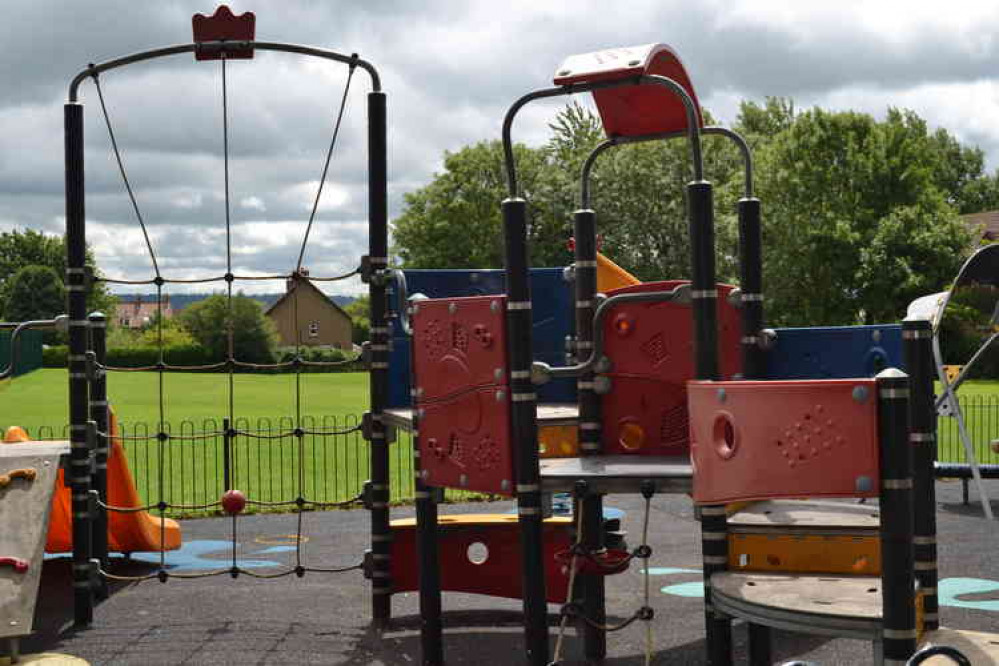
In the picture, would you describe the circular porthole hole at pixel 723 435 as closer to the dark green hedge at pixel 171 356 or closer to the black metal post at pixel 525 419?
the black metal post at pixel 525 419

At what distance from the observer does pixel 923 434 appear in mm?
5652

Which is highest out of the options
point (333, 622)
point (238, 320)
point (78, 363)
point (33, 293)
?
point (33, 293)

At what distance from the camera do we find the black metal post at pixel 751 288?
7.01 metres

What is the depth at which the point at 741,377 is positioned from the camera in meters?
6.80

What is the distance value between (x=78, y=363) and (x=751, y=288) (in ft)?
15.0

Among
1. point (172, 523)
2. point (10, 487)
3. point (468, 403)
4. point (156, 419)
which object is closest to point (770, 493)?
point (468, 403)

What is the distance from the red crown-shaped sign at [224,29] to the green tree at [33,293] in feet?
221

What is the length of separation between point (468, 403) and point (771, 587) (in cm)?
181

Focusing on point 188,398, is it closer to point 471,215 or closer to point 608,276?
point 471,215

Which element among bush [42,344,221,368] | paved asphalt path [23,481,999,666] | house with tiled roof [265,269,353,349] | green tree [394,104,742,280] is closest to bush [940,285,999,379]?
green tree [394,104,742,280]

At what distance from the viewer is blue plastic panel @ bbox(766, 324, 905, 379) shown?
7457mm

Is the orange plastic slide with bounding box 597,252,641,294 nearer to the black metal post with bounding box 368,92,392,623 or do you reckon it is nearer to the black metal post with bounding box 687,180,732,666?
the black metal post with bounding box 368,92,392,623

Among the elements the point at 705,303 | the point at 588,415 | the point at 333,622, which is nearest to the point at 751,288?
the point at 588,415

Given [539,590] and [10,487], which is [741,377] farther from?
[10,487]
